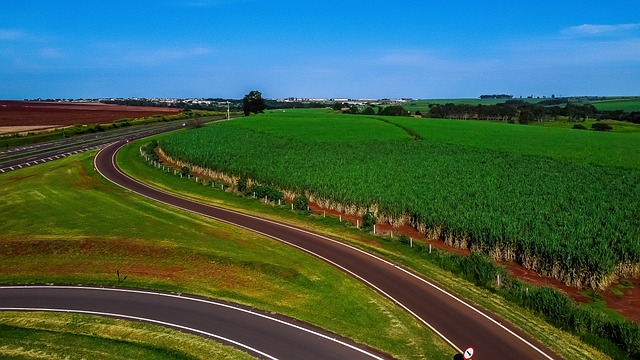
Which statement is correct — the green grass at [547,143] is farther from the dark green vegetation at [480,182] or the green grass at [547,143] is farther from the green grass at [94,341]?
the green grass at [94,341]

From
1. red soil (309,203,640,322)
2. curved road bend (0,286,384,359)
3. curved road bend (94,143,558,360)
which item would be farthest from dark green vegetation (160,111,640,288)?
curved road bend (0,286,384,359)

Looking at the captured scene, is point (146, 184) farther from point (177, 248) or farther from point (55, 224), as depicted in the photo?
point (177, 248)

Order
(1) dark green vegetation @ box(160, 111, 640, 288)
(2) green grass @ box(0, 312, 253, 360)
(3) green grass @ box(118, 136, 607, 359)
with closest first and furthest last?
(2) green grass @ box(0, 312, 253, 360)
(3) green grass @ box(118, 136, 607, 359)
(1) dark green vegetation @ box(160, 111, 640, 288)

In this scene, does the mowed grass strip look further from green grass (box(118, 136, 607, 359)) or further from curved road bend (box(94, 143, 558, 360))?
green grass (box(118, 136, 607, 359))

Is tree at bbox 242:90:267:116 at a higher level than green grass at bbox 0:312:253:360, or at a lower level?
higher

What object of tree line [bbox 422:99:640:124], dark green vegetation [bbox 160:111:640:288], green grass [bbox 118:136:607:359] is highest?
tree line [bbox 422:99:640:124]

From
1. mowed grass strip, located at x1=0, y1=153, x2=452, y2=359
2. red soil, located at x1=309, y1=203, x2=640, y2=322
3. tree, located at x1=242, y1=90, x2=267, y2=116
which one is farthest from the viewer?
tree, located at x1=242, y1=90, x2=267, y2=116

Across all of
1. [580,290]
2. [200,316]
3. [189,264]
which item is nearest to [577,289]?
[580,290]
